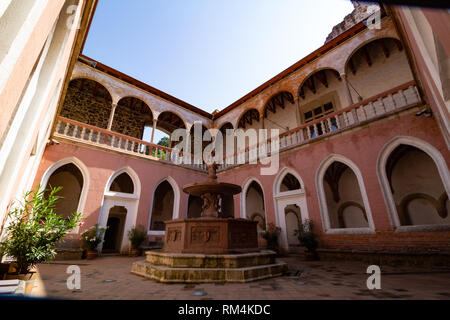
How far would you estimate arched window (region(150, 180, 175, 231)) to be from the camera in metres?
13.0

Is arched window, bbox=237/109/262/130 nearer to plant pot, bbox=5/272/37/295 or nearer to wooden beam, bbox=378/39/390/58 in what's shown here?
wooden beam, bbox=378/39/390/58

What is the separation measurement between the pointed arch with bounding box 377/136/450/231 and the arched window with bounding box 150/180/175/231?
428 inches

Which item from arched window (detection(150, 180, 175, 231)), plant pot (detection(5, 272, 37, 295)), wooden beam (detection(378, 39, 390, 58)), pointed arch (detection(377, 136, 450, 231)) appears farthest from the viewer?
arched window (detection(150, 180, 175, 231))

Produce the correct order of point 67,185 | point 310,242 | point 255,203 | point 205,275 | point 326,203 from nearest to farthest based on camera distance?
1. point 205,275
2. point 310,242
3. point 326,203
4. point 67,185
5. point 255,203

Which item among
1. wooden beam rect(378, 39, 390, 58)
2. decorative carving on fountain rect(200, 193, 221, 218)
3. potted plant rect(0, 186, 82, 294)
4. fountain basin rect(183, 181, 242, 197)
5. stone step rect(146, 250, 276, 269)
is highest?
wooden beam rect(378, 39, 390, 58)

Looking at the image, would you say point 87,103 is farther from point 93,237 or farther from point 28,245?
point 28,245

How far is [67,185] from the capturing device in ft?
35.4

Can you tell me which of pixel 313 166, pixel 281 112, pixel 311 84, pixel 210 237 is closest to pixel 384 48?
pixel 311 84

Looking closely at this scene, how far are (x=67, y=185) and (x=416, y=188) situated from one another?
1646 centimetres

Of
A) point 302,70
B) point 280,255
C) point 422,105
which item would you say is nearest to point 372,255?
point 280,255

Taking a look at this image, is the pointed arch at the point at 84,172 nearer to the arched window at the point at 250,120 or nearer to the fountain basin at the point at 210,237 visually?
the fountain basin at the point at 210,237

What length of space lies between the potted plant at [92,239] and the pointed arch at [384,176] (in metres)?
9.99

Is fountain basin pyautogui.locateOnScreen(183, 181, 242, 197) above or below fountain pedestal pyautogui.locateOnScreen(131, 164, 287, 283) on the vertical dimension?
above

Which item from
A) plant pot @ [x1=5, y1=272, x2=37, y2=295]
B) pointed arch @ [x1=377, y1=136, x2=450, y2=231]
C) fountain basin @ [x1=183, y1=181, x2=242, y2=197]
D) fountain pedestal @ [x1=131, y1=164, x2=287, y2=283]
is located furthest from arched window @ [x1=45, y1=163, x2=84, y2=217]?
pointed arch @ [x1=377, y1=136, x2=450, y2=231]
